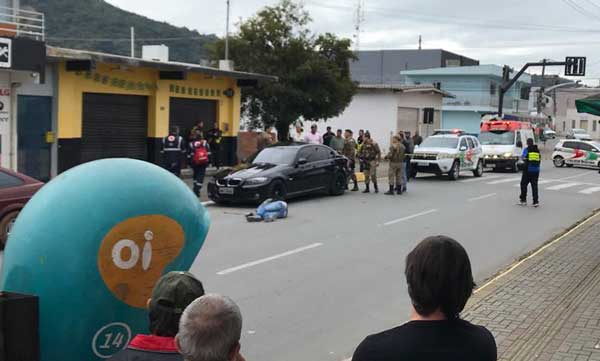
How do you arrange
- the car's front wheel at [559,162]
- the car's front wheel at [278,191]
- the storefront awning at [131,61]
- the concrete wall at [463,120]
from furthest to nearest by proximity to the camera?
the concrete wall at [463,120], the car's front wheel at [559,162], the storefront awning at [131,61], the car's front wheel at [278,191]

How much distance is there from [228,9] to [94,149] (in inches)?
665

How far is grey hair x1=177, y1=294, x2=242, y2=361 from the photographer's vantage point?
2.53m

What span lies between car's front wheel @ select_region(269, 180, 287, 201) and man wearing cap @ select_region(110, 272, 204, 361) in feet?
43.4

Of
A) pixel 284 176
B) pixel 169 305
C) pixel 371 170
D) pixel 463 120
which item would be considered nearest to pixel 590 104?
pixel 284 176

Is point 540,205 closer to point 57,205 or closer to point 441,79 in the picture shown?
point 57,205

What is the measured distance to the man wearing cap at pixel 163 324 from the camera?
9.52 feet

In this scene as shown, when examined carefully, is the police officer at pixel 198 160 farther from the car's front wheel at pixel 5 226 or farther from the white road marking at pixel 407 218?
the car's front wheel at pixel 5 226

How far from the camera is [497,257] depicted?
11.1 m

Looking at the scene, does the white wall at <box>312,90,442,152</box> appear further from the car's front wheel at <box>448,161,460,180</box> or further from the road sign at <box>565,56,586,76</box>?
the car's front wheel at <box>448,161,460,180</box>

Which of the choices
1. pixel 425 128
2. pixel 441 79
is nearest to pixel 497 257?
pixel 425 128

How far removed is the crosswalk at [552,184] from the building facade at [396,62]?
54.2 metres

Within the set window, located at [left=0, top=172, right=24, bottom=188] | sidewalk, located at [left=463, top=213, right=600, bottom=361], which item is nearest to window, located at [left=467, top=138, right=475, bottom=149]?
sidewalk, located at [left=463, top=213, right=600, bottom=361]

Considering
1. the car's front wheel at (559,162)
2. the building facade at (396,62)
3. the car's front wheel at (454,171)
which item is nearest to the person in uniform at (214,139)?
the car's front wheel at (454,171)

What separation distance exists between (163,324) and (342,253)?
26.8ft
